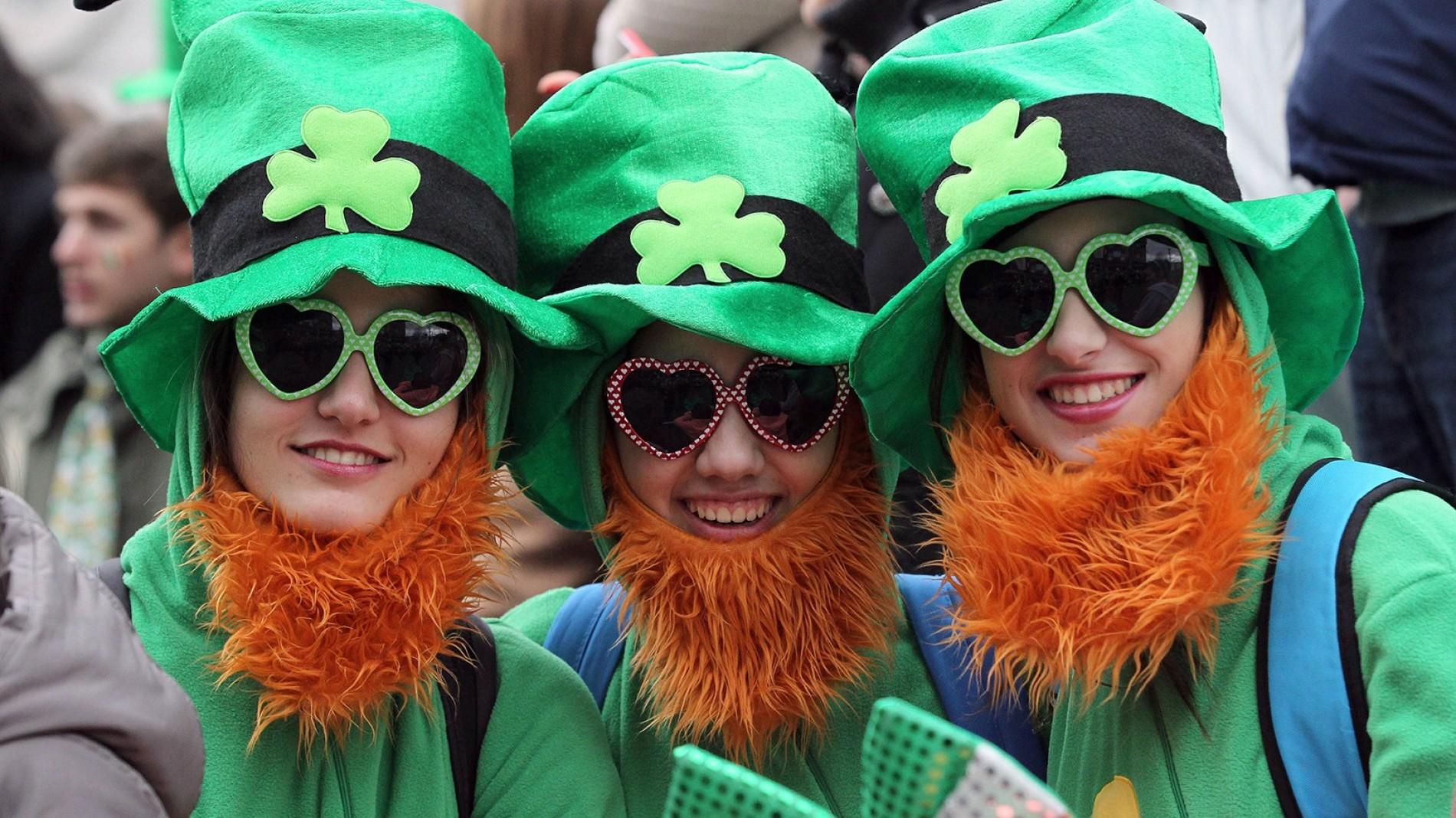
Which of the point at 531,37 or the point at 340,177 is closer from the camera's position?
the point at 340,177

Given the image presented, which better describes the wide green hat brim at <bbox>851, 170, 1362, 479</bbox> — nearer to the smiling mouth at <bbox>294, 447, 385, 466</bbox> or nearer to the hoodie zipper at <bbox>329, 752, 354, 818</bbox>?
the smiling mouth at <bbox>294, 447, 385, 466</bbox>

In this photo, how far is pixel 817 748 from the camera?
2.75m

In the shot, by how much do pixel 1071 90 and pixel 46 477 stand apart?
338cm

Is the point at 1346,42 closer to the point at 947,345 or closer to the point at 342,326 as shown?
the point at 947,345

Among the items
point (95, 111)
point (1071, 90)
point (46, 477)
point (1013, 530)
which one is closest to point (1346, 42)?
point (1071, 90)

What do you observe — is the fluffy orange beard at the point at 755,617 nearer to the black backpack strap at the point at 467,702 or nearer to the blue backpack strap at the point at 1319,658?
the black backpack strap at the point at 467,702

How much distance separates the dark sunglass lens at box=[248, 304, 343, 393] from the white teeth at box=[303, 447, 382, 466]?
11cm

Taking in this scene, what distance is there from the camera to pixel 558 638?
300 cm

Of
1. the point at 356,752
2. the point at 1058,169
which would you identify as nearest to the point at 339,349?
the point at 356,752

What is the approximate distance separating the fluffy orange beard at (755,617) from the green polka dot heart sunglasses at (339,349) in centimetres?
40

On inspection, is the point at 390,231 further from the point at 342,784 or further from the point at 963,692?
the point at 963,692

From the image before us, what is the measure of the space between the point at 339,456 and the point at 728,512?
643mm

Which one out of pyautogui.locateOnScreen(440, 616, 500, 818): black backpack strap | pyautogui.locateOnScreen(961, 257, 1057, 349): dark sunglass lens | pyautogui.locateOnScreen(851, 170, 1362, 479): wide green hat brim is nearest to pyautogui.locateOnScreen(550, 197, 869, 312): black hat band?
pyautogui.locateOnScreen(851, 170, 1362, 479): wide green hat brim

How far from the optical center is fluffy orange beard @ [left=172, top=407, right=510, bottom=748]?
2514mm
